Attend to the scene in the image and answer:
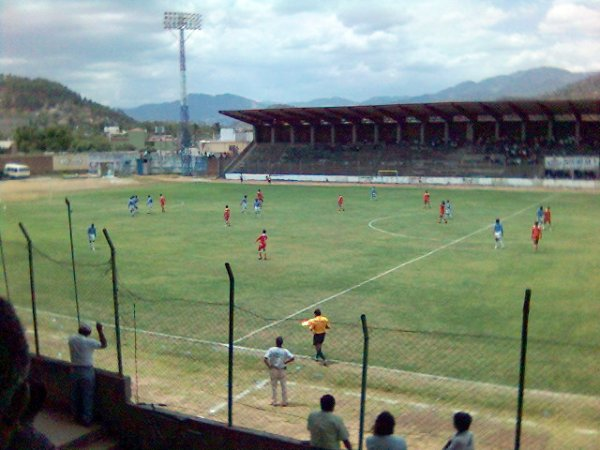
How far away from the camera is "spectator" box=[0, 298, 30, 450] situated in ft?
6.31

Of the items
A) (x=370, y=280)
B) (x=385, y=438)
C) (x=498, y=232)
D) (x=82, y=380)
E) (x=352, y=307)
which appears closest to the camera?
(x=385, y=438)

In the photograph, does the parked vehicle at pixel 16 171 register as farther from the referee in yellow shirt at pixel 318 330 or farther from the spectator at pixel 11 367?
the spectator at pixel 11 367

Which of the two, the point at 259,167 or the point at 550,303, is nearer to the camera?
the point at 550,303

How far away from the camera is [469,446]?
5.95 m

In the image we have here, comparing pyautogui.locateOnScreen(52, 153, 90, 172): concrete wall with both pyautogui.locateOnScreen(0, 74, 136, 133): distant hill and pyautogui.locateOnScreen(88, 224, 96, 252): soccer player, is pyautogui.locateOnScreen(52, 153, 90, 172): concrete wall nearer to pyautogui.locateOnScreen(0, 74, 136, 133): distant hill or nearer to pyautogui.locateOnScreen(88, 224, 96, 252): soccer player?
pyautogui.locateOnScreen(0, 74, 136, 133): distant hill

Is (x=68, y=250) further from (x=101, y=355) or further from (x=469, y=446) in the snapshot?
(x=469, y=446)

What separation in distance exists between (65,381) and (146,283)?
36.5 feet

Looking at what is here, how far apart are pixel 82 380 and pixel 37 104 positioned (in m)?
6.97

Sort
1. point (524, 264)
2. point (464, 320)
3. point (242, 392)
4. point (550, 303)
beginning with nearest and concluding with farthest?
point (242, 392)
point (464, 320)
point (550, 303)
point (524, 264)

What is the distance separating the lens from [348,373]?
11.7 meters

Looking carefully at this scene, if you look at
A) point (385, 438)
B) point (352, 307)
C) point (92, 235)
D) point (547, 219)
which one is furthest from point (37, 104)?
point (547, 219)

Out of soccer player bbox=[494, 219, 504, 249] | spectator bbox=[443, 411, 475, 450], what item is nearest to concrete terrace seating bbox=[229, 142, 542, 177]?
soccer player bbox=[494, 219, 504, 249]

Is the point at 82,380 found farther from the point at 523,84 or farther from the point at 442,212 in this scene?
the point at 442,212

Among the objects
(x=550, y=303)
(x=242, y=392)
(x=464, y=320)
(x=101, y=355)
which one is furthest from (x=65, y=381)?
(x=550, y=303)
